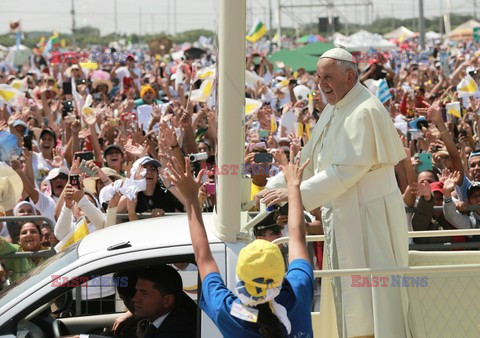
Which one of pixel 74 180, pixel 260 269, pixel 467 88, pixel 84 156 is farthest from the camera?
pixel 467 88

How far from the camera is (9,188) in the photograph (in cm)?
862

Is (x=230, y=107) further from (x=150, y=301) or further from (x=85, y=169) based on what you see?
(x=85, y=169)

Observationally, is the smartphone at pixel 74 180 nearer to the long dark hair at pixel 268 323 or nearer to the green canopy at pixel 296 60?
the long dark hair at pixel 268 323

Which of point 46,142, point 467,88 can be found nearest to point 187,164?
point 46,142

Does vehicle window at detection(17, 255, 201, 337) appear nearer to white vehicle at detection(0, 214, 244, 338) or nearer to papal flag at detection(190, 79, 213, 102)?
white vehicle at detection(0, 214, 244, 338)

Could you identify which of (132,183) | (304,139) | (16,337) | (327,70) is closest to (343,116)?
(327,70)

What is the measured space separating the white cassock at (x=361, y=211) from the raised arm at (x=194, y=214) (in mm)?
875

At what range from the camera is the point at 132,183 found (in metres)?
8.02

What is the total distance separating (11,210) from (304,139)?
4955 mm

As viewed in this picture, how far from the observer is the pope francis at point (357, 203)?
4711 mm

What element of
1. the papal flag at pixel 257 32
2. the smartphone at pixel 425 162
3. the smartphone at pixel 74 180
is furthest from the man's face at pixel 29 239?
the papal flag at pixel 257 32

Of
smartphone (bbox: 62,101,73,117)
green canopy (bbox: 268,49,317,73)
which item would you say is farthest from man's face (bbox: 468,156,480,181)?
green canopy (bbox: 268,49,317,73)

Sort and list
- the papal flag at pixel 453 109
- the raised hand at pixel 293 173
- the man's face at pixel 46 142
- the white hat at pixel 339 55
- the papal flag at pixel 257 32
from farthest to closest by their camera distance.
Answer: the papal flag at pixel 257 32 → the papal flag at pixel 453 109 → the man's face at pixel 46 142 → the white hat at pixel 339 55 → the raised hand at pixel 293 173

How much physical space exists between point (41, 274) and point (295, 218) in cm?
129
